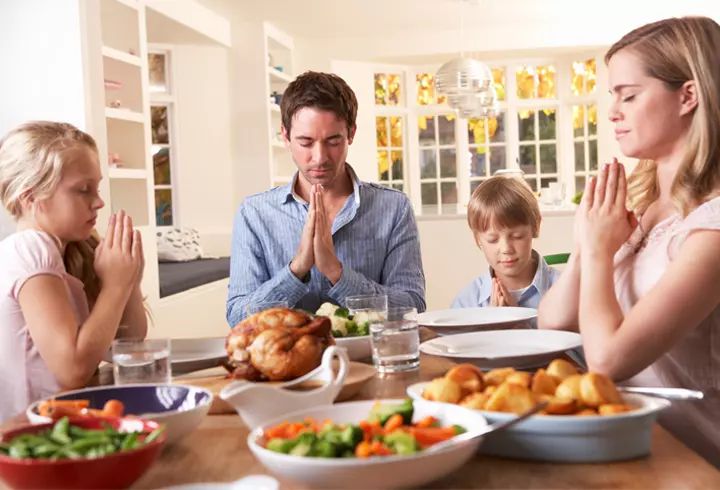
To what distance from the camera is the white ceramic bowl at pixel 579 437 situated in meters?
0.94

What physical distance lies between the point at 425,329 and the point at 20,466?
4.49ft

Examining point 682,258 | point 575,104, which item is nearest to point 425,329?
point 682,258

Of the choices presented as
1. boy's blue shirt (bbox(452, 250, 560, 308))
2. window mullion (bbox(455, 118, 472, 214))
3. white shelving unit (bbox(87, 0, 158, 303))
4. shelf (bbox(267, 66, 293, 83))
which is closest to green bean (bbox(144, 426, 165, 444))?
boy's blue shirt (bbox(452, 250, 560, 308))

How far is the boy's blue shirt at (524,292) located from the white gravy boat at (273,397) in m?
1.52

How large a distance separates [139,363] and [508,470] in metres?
0.65

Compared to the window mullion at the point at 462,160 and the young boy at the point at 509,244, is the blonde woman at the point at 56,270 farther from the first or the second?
the window mullion at the point at 462,160

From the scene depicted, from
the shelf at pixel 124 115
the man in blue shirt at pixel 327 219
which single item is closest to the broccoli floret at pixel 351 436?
the man in blue shirt at pixel 327 219

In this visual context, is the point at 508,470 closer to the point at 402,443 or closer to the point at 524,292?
the point at 402,443

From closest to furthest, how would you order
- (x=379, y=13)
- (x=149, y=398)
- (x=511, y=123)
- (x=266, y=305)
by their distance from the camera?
(x=149, y=398) → (x=266, y=305) → (x=379, y=13) → (x=511, y=123)

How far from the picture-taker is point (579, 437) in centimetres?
95

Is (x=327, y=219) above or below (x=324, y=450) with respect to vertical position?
above

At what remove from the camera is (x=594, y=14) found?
29.5 feet

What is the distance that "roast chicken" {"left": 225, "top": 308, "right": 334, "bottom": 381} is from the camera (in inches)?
50.2

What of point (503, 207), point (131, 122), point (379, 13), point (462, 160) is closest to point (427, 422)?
point (503, 207)
